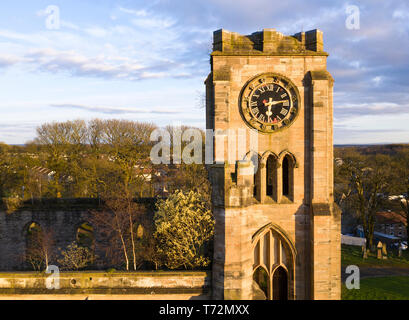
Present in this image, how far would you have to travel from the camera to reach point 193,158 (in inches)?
1464

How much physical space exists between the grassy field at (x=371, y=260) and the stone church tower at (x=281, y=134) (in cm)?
1989

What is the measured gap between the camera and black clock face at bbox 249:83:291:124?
48.7 ft

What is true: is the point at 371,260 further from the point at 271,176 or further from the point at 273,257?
the point at 271,176

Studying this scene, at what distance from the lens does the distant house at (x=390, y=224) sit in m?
45.3

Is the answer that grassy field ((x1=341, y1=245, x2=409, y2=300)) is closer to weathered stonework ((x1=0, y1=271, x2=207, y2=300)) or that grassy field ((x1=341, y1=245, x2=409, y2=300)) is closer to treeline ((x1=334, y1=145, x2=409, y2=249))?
treeline ((x1=334, y1=145, x2=409, y2=249))

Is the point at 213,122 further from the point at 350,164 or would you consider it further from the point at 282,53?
the point at 350,164

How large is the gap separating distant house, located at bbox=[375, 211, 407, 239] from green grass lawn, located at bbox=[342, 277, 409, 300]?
19.7m

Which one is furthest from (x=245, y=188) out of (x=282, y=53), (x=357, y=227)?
(x=357, y=227)

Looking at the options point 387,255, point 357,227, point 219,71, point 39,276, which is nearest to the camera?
point 39,276

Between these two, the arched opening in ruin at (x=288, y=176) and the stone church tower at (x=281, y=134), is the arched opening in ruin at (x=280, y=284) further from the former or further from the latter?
the arched opening in ruin at (x=288, y=176)

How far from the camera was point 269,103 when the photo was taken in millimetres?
14938

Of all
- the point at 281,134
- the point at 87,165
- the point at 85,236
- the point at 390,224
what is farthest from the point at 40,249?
the point at 390,224

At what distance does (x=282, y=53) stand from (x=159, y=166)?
2579 cm

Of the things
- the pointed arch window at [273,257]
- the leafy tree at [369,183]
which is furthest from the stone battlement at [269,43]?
the leafy tree at [369,183]
